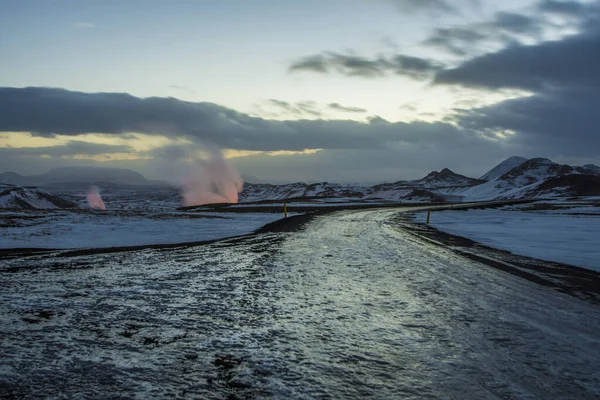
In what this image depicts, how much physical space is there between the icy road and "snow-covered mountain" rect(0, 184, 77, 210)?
144347 millimetres

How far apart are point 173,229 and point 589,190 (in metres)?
124

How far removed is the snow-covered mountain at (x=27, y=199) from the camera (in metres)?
129

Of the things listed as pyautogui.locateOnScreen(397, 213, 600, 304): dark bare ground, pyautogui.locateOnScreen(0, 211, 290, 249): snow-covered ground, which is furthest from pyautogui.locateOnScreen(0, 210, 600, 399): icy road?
pyautogui.locateOnScreen(0, 211, 290, 249): snow-covered ground

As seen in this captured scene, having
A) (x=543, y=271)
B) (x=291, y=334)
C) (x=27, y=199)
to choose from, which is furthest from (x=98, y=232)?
(x=27, y=199)

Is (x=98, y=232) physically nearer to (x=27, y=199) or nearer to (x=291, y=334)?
(x=291, y=334)

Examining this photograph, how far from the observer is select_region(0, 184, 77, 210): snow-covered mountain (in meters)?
129

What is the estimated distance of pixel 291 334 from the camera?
17.6ft

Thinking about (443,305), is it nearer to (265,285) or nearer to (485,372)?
(485,372)

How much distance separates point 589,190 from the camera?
356 feet

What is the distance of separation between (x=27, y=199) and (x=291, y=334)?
16650 centimetres

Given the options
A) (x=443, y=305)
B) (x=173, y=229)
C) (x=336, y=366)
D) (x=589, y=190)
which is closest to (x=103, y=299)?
(x=336, y=366)

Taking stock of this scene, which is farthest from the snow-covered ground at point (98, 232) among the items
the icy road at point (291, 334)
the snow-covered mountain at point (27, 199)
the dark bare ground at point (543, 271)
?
the snow-covered mountain at point (27, 199)

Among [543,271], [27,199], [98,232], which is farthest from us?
[27,199]

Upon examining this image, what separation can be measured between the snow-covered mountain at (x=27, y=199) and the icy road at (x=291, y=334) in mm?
144347
